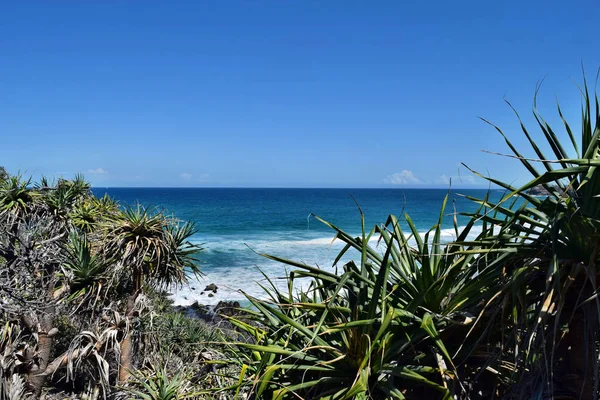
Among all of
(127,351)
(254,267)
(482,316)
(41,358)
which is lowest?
(254,267)

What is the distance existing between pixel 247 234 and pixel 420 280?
57540mm

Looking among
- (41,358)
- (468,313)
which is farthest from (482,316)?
(41,358)

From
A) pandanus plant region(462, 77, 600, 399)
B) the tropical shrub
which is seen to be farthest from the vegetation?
the tropical shrub

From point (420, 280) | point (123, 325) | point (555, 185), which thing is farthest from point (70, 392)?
point (555, 185)

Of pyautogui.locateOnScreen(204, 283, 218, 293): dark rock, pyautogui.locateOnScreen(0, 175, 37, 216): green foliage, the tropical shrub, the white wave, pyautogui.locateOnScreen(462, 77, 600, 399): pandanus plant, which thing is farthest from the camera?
pyautogui.locateOnScreen(204, 283, 218, 293): dark rock

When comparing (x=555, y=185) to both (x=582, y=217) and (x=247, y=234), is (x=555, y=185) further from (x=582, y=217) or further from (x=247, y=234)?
(x=247, y=234)

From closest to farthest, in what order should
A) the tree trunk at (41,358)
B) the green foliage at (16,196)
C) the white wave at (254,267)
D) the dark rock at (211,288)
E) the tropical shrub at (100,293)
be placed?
the tropical shrub at (100,293), the tree trunk at (41,358), the green foliage at (16,196), the white wave at (254,267), the dark rock at (211,288)

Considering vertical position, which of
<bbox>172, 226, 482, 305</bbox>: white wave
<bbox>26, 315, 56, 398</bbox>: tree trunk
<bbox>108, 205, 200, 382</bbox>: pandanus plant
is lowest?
<bbox>172, 226, 482, 305</bbox>: white wave

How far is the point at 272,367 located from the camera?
3617 mm

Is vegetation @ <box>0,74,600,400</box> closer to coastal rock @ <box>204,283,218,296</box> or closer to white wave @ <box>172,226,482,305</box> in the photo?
white wave @ <box>172,226,482,305</box>

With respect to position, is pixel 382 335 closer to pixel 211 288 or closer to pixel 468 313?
pixel 468 313

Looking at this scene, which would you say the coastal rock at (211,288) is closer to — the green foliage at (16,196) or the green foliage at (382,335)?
the green foliage at (16,196)

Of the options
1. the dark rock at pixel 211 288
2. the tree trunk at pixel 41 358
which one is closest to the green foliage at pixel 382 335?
the tree trunk at pixel 41 358

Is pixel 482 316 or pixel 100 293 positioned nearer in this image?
pixel 482 316
